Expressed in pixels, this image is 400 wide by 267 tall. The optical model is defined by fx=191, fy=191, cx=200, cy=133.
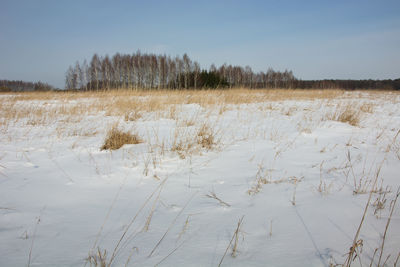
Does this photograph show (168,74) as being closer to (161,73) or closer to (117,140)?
(161,73)

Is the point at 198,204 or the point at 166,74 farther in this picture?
the point at 166,74

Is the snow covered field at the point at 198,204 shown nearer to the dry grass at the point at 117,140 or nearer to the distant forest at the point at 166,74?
the dry grass at the point at 117,140

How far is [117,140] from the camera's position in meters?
2.19

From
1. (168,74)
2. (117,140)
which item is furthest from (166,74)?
(117,140)

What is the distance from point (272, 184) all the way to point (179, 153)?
97 centimetres

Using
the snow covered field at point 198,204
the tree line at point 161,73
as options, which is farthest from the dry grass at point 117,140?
the tree line at point 161,73

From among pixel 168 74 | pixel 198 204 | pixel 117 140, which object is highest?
pixel 168 74

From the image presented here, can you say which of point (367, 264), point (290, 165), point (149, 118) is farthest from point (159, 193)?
point (149, 118)

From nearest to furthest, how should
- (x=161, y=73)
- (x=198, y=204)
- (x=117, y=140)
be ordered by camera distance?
(x=198, y=204) < (x=117, y=140) < (x=161, y=73)

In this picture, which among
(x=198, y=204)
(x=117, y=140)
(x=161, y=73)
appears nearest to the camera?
(x=198, y=204)

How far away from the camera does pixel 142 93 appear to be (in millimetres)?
6656

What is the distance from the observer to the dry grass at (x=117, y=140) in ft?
7.05

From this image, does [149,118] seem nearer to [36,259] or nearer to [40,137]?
[40,137]

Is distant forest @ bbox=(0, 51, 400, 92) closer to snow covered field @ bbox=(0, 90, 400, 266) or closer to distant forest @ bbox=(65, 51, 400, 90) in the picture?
distant forest @ bbox=(65, 51, 400, 90)
